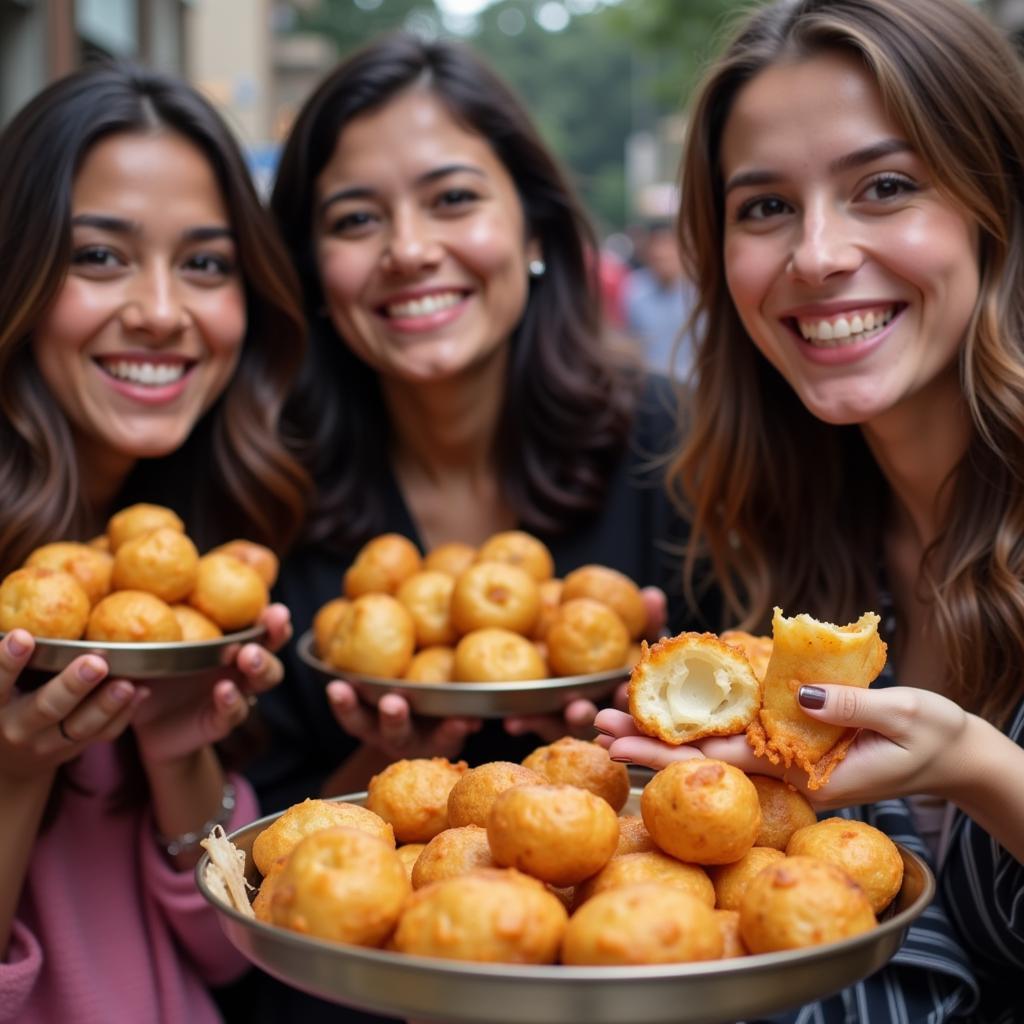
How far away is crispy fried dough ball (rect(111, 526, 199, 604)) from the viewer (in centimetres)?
223

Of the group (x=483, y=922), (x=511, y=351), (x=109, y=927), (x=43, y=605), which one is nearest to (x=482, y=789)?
(x=483, y=922)

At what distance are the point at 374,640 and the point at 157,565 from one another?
45cm

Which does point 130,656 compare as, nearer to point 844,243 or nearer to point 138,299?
point 138,299

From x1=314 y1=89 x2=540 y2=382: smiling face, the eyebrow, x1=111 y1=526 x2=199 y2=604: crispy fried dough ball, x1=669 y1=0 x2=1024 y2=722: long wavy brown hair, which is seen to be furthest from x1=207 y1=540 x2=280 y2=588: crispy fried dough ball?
the eyebrow

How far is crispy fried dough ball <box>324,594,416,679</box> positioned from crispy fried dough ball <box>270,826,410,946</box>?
1057 mm

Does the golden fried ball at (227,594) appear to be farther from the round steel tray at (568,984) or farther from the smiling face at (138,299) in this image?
the round steel tray at (568,984)

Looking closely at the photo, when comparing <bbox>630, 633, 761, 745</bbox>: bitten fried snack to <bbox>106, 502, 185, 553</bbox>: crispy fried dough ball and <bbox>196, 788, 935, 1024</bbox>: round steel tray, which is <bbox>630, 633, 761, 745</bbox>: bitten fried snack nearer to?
<bbox>196, 788, 935, 1024</bbox>: round steel tray

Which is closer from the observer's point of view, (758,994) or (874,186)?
(758,994)

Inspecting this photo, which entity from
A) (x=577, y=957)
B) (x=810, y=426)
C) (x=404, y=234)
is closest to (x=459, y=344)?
(x=404, y=234)

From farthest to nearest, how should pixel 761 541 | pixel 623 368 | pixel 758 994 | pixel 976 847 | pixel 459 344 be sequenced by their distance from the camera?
pixel 623 368 → pixel 459 344 → pixel 761 541 → pixel 976 847 → pixel 758 994

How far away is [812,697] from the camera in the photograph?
1.44 metres

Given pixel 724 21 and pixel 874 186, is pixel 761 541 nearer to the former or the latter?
pixel 874 186

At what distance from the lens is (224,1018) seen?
9.05 feet

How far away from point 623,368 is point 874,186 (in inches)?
56.4
